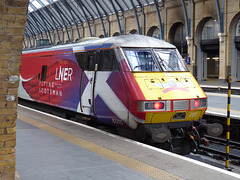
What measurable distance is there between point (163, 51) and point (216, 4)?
70.0 ft

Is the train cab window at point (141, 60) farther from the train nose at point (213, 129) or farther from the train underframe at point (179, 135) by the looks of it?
the train nose at point (213, 129)

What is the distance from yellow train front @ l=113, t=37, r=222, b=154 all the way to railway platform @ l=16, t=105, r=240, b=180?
69 centimetres

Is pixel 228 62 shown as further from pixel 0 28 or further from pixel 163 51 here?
pixel 0 28

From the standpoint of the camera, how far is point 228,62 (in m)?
28.1

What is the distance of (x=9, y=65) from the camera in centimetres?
336

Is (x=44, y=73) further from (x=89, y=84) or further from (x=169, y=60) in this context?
(x=169, y=60)

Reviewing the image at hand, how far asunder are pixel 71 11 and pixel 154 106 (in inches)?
1566

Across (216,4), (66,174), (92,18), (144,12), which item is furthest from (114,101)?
(92,18)

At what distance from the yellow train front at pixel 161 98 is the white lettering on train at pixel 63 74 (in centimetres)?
238

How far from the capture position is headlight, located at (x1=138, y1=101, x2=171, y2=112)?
6.75 metres

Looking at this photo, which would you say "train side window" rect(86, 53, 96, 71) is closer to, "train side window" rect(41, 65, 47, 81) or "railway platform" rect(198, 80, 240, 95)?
"train side window" rect(41, 65, 47, 81)

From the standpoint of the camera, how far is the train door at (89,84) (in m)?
8.26

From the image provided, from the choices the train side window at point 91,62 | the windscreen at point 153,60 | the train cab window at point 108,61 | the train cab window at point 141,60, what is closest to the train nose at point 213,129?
the windscreen at point 153,60

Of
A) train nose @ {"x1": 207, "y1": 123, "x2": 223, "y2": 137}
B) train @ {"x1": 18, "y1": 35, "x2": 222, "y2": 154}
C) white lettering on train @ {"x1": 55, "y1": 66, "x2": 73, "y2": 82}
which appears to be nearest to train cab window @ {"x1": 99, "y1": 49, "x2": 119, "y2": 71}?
train @ {"x1": 18, "y1": 35, "x2": 222, "y2": 154}
